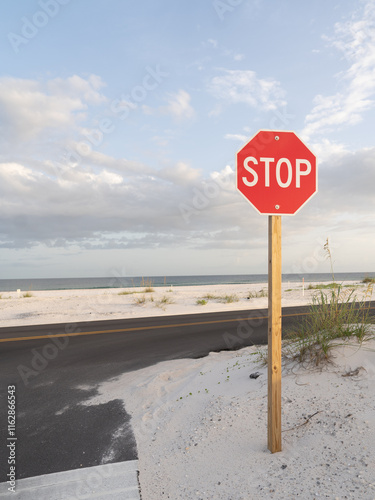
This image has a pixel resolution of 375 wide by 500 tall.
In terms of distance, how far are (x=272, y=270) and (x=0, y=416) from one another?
444cm

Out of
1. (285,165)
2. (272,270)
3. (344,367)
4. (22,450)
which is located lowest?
(22,450)

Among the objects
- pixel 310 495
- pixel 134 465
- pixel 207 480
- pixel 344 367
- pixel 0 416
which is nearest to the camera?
pixel 310 495

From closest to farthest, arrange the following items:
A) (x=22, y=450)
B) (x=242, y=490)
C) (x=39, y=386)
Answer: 1. (x=242, y=490)
2. (x=22, y=450)
3. (x=39, y=386)

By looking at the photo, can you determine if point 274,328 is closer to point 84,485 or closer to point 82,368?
point 84,485

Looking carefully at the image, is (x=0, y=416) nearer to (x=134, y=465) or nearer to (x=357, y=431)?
(x=134, y=465)

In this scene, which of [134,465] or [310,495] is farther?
[134,465]

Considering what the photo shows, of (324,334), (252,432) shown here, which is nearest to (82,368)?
(252,432)

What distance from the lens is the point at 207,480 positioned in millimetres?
3031

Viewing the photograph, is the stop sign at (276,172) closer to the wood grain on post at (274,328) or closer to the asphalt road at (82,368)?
the wood grain on post at (274,328)

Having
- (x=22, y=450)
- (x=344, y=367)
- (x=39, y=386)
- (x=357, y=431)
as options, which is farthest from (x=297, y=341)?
(x=39, y=386)

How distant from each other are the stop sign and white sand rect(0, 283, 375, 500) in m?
2.22

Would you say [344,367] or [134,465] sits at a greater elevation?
[344,367]

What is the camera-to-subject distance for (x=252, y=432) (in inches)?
144

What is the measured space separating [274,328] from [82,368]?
523cm
